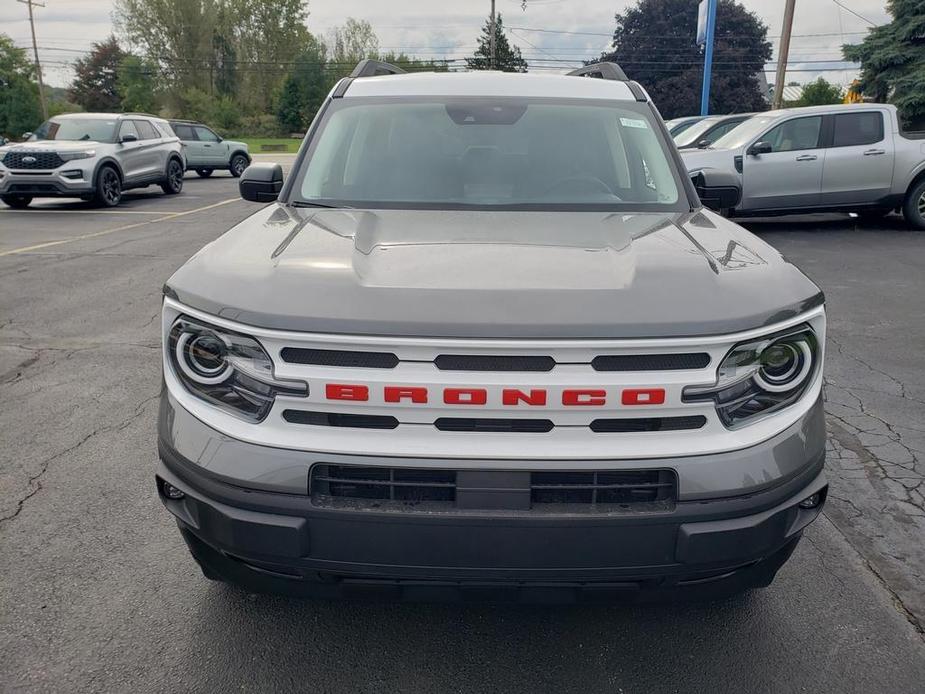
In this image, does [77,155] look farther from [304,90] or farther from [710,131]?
[304,90]

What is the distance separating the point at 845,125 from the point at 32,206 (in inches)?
588

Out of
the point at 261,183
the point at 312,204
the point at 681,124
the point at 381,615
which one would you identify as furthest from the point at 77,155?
the point at 381,615

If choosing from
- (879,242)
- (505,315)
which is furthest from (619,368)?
(879,242)

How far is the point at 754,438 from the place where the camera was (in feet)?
6.47

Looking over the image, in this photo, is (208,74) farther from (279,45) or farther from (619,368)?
(619,368)

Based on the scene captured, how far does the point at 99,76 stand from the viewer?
8481 centimetres

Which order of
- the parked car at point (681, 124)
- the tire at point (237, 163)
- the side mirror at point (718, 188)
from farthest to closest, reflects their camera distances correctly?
the tire at point (237, 163) → the parked car at point (681, 124) → the side mirror at point (718, 188)

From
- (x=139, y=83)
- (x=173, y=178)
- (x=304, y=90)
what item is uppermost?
(x=139, y=83)

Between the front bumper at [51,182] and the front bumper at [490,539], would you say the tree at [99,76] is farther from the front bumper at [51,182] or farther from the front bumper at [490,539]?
the front bumper at [490,539]

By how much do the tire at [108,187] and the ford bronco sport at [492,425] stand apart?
14595 millimetres

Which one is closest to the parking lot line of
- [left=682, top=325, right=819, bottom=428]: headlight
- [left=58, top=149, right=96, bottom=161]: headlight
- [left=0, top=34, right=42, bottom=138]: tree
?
[left=58, top=149, right=96, bottom=161]: headlight

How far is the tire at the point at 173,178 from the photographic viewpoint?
18.2 meters

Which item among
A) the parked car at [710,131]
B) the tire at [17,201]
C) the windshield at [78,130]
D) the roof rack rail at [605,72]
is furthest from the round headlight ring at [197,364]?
the windshield at [78,130]

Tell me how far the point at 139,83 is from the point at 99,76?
16226 mm
